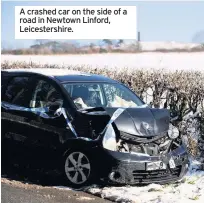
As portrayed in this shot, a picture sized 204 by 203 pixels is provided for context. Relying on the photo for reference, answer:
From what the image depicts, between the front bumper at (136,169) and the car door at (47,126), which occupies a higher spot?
the car door at (47,126)

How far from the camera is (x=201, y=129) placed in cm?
743

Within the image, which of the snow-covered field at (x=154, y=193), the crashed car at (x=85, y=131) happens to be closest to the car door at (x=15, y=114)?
the crashed car at (x=85, y=131)

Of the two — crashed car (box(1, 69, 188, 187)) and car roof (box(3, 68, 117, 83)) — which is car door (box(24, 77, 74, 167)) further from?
car roof (box(3, 68, 117, 83))

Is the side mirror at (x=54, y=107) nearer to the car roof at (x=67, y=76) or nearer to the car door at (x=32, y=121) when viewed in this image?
the car door at (x=32, y=121)

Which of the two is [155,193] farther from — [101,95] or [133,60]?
[133,60]

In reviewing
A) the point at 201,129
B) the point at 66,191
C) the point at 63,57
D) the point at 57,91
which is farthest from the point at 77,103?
the point at 63,57

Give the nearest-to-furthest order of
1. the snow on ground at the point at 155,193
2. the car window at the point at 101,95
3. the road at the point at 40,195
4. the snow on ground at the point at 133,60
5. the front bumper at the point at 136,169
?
the road at the point at 40,195
the snow on ground at the point at 155,193
the front bumper at the point at 136,169
the car window at the point at 101,95
the snow on ground at the point at 133,60

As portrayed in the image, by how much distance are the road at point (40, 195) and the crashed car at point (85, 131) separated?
0.27 meters

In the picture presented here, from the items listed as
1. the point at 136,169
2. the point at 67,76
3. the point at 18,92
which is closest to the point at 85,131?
the point at 136,169

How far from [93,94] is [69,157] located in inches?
42.1

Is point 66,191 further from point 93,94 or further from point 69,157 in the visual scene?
point 93,94

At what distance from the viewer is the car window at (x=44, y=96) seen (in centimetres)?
652

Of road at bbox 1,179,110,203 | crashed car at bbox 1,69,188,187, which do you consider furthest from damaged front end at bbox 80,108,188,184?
road at bbox 1,179,110,203

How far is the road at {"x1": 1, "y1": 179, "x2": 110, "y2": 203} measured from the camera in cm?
546
